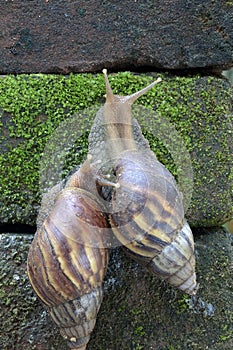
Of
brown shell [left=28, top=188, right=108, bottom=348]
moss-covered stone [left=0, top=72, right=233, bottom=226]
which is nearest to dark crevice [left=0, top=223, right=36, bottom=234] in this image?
moss-covered stone [left=0, top=72, right=233, bottom=226]

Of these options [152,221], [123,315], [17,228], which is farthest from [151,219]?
[17,228]

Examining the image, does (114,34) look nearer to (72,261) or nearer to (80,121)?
(80,121)

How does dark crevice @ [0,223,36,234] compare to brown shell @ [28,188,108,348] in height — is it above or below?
below

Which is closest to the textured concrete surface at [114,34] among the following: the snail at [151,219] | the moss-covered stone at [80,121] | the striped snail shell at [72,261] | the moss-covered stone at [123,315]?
the moss-covered stone at [80,121]

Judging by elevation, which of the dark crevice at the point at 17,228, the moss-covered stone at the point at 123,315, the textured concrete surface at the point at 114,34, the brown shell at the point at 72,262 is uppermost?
the textured concrete surface at the point at 114,34

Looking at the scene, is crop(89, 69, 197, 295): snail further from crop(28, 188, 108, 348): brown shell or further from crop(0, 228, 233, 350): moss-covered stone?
crop(0, 228, 233, 350): moss-covered stone

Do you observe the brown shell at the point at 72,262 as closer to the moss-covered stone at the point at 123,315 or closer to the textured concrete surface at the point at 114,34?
the moss-covered stone at the point at 123,315

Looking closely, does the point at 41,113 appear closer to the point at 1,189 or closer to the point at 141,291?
the point at 1,189
